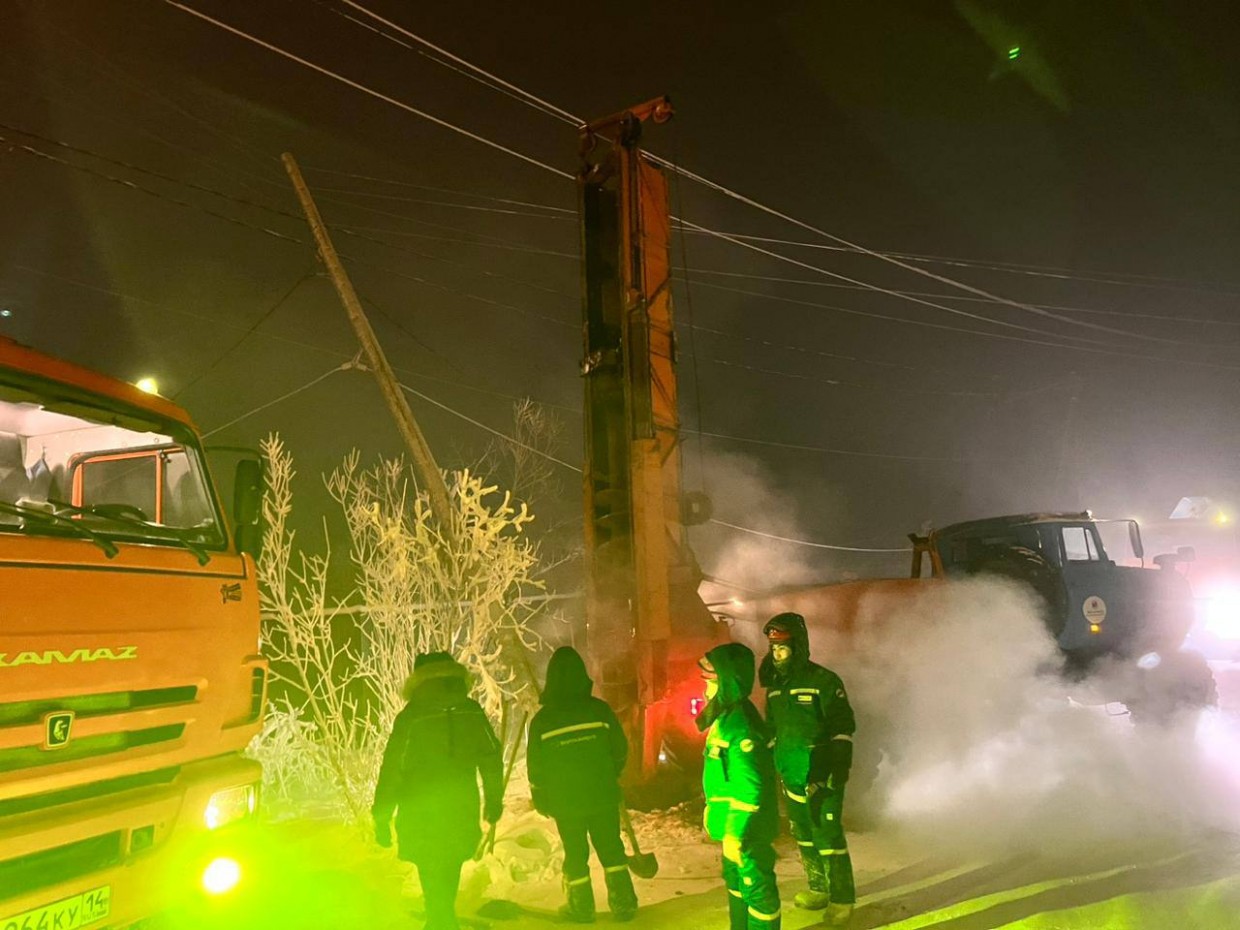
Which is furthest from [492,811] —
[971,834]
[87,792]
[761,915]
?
[971,834]

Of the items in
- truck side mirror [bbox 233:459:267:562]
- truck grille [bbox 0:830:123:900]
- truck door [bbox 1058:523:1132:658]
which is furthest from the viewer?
truck door [bbox 1058:523:1132:658]

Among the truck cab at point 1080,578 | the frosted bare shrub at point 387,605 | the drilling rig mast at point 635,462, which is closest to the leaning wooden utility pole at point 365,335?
the frosted bare shrub at point 387,605

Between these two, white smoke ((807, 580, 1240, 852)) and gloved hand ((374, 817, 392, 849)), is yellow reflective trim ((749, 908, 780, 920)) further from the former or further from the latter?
white smoke ((807, 580, 1240, 852))

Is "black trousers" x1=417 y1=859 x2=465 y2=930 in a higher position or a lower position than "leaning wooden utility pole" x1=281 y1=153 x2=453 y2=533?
lower

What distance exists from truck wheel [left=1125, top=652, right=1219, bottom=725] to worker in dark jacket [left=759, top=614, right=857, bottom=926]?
7134mm

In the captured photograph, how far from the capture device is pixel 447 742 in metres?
4.30

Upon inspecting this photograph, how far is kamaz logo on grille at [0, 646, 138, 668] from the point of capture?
2898 millimetres

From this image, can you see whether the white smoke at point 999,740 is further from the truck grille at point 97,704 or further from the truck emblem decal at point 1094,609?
the truck grille at point 97,704

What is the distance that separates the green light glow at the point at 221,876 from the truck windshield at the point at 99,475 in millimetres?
1412

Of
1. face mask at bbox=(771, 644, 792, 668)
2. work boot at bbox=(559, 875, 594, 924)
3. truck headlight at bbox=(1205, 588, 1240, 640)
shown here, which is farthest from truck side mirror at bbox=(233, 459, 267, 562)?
truck headlight at bbox=(1205, 588, 1240, 640)

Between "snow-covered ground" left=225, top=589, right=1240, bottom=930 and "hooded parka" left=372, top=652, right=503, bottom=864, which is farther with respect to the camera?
"snow-covered ground" left=225, top=589, right=1240, bottom=930

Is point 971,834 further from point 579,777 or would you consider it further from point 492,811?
point 492,811

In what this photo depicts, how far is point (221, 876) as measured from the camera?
11.8 ft

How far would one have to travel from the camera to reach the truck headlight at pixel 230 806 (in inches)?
145
